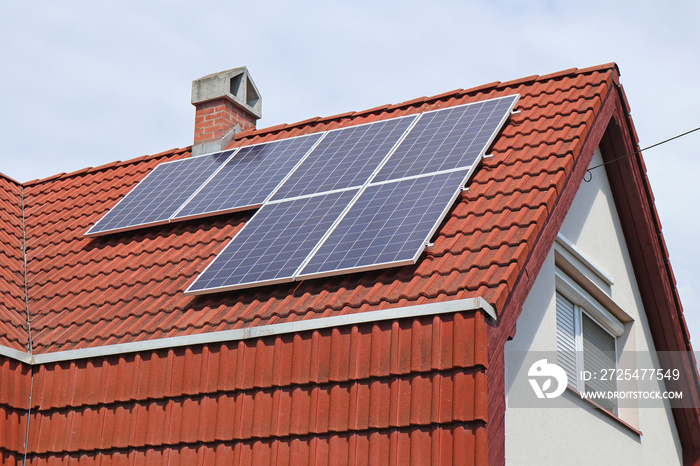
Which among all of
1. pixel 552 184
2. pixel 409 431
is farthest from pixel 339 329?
pixel 552 184

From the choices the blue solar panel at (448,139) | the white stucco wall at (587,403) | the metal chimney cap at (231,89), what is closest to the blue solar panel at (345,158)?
the blue solar panel at (448,139)

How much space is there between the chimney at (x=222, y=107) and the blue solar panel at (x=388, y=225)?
15.4 ft

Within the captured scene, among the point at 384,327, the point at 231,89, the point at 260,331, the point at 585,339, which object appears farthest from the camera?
the point at 231,89

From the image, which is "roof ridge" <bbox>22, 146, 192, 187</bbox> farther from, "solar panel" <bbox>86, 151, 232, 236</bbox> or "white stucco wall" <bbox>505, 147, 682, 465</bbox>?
"white stucco wall" <bbox>505, 147, 682, 465</bbox>

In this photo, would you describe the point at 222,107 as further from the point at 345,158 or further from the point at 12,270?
the point at 12,270

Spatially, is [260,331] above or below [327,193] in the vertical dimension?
below

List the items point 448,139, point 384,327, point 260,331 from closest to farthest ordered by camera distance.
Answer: point 384,327
point 260,331
point 448,139

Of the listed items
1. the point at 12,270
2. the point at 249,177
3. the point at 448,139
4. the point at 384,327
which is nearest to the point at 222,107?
the point at 249,177

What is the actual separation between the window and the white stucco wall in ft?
0.81

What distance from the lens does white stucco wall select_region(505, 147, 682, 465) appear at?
8492 mm

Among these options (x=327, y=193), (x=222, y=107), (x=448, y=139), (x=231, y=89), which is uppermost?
(x=231, y=89)

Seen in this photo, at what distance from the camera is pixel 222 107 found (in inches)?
563

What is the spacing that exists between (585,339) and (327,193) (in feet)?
12.0

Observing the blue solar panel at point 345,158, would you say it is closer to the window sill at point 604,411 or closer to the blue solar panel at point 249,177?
the blue solar panel at point 249,177
